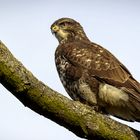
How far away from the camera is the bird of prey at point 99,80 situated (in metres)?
5.32

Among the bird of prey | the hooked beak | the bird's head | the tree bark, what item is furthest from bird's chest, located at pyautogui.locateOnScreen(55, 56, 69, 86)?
the tree bark

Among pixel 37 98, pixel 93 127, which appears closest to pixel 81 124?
pixel 93 127

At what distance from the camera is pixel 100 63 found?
582cm

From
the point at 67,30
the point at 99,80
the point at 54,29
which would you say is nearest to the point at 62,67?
the point at 99,80

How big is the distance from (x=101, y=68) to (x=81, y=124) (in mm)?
2319

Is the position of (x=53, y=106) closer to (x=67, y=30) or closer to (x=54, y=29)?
(x=54, y=29)

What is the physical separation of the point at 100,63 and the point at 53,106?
2559 mm

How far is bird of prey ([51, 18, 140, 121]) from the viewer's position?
17.5 feet

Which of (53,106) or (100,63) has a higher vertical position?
(100,63)

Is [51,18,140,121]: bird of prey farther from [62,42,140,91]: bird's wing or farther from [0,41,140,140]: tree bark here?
[0,41,140,140]: tree bark

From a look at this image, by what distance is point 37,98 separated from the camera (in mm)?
3270

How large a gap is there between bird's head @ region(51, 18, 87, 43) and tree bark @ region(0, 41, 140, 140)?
143 inches

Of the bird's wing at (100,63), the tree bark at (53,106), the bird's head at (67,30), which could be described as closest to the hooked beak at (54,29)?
the bird's head at (67,30)

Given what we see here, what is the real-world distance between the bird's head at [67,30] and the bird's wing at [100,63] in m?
0.87
